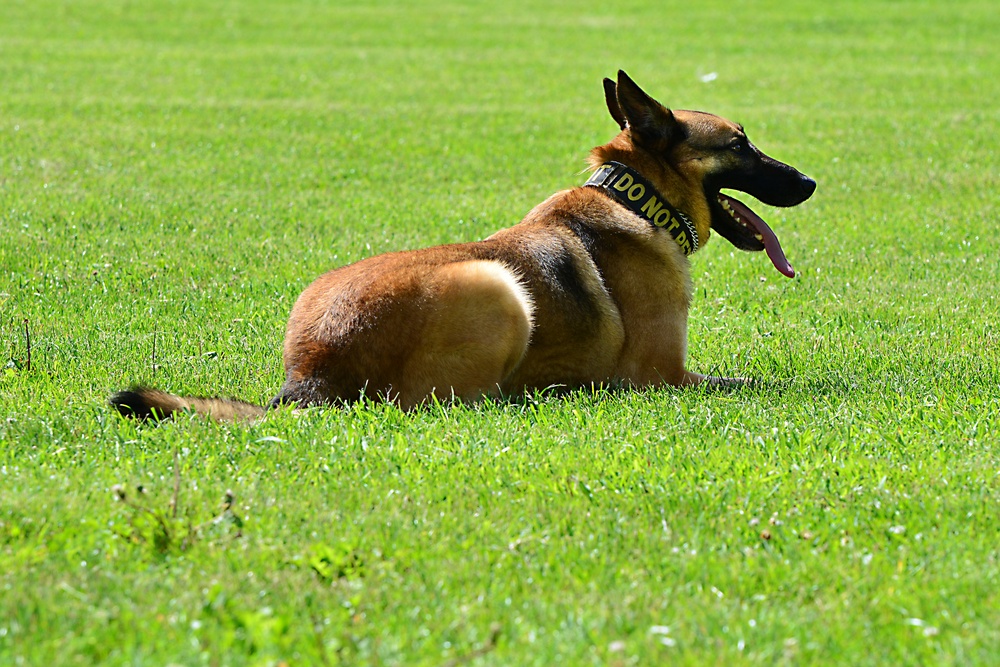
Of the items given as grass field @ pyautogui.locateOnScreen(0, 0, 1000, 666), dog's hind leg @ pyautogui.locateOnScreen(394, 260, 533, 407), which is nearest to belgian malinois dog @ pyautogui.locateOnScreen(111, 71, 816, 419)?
dog's hind leg @ pyautogui.locateOnScreen(394, 260, 533, 407)

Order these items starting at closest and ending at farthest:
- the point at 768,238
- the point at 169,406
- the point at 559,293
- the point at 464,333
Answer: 1. the point at 169,406
2. the point at 464,333
3. the point at 559,293
4. the point at 768,238

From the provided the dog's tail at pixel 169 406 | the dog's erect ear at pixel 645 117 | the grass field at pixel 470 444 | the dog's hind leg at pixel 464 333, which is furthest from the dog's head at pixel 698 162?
the dog's tail at pixel 169 406

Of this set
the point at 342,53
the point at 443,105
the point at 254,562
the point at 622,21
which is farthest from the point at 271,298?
the point at 622,21

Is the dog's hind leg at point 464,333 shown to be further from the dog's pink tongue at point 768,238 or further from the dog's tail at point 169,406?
the dog's pink tongue at point 768,238

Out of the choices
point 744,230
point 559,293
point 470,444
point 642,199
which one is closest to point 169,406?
point 470,444

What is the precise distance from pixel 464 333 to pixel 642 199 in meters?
1.38

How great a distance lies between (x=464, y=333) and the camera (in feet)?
A: 17.4

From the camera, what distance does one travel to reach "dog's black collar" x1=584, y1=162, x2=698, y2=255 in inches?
241

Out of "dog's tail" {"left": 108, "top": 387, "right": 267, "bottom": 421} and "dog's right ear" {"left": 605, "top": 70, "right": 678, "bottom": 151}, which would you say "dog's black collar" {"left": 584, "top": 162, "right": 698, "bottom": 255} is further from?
"dog's tail" {"left": 108, "top": 387, "right": 267, "bottom": 421}

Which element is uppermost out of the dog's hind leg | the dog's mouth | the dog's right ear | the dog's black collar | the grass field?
the dog's right ear

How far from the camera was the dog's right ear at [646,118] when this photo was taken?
6046 mm

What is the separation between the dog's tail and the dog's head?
2.35 m

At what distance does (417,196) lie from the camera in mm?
11039

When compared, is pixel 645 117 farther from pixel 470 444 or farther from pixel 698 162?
pixel 470 444
